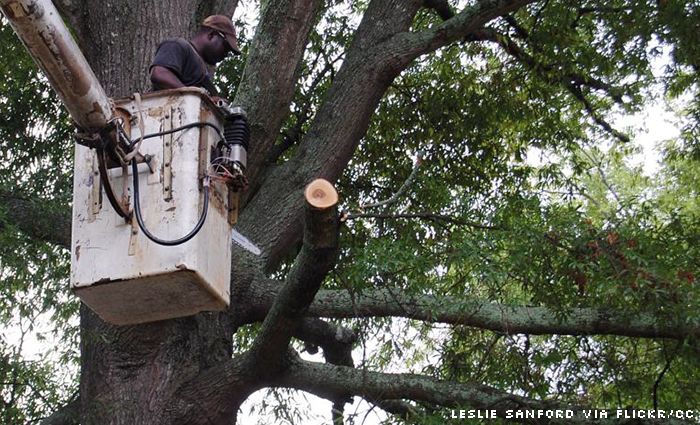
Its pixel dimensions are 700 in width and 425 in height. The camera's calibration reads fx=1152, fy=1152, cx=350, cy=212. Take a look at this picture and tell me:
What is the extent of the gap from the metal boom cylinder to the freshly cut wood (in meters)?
1.06

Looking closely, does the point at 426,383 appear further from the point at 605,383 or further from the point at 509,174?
the point at 509,174

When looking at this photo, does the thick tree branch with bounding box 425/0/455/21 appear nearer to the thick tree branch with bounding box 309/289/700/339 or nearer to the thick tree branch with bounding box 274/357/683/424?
the thick tree branch with bounding box 309/289/700/339

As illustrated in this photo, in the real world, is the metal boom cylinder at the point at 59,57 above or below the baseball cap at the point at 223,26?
below

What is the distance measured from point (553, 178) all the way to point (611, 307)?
12.2 feet

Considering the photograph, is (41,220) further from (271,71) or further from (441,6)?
(441,6)

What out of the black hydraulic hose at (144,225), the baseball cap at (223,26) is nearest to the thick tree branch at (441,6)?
the baseball cap at (223,26)

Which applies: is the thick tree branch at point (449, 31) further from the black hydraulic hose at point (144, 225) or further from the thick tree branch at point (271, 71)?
the black hydraulic hose at point (144, 225)

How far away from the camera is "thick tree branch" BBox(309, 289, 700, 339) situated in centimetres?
683

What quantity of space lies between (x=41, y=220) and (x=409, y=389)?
264 cm

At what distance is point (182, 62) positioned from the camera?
6.32 m

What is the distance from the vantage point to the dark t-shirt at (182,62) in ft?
20.4

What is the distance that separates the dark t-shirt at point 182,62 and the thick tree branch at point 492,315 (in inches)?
62.0

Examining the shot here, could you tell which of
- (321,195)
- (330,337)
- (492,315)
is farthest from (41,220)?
(321,195)

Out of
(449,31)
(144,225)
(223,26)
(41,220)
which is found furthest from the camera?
(449,31)
